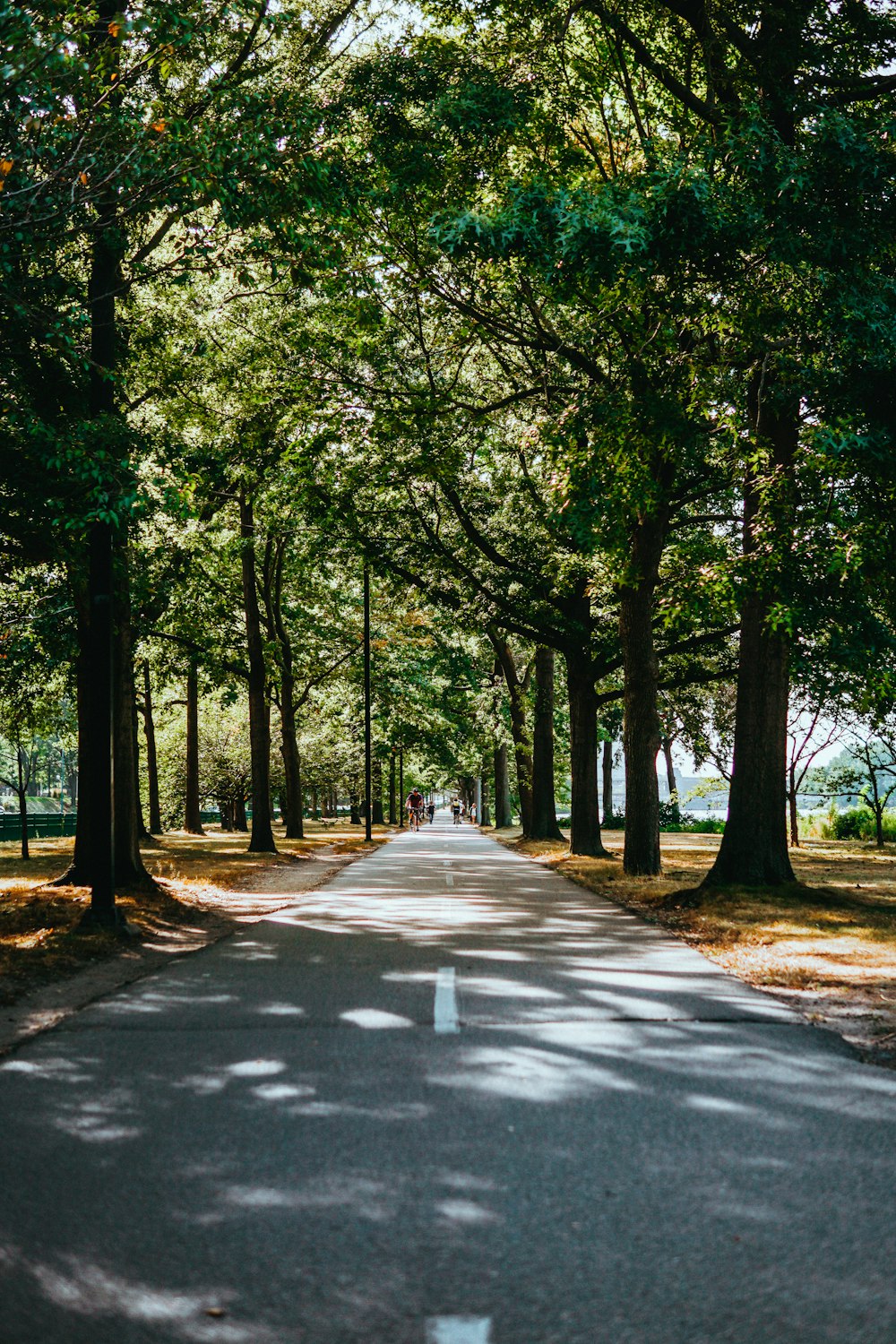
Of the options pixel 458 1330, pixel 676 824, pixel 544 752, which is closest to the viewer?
pixel 458 1330

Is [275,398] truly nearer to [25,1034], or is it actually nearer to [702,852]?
[25,1034]

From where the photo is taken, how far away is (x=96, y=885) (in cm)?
1143

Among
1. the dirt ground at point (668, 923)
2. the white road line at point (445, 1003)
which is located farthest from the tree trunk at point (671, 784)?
the white road line at point (445, 1003)

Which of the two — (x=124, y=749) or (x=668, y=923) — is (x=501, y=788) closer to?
(x=124, y=749)

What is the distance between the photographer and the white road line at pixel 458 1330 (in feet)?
10.1

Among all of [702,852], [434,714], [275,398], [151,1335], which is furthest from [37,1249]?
[434,714]

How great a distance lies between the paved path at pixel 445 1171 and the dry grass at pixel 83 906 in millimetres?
1836

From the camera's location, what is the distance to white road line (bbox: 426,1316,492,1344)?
3.08 metres

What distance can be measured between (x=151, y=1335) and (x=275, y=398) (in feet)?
50.5

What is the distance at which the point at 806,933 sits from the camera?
11.4 meters

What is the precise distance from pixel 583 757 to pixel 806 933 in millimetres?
15161

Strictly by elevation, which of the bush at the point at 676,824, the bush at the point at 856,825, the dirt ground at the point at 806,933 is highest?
the dirt ground at the point at 806,933

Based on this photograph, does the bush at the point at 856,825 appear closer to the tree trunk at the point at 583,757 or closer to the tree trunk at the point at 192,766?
the tree trunk at the point at 583,757

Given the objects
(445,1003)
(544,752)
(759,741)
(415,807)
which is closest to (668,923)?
(759,741)
